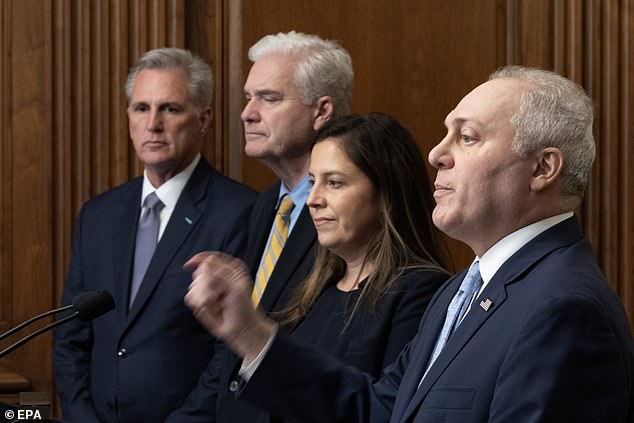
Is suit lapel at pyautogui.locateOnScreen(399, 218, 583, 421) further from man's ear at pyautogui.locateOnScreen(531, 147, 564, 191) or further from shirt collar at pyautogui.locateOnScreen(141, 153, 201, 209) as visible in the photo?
shirt collar at pyautogui.locateOnScreen(141, 153, 201, 209)

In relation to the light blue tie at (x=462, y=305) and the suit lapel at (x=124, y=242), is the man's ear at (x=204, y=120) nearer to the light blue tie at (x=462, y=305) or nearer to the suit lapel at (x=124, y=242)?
the suit lapel at (x=124, y=242)

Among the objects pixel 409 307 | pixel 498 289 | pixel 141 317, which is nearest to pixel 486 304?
pixel 498 289

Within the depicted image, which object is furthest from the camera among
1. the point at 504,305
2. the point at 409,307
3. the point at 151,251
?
the point at 151,251

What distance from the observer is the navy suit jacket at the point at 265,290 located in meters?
3.38

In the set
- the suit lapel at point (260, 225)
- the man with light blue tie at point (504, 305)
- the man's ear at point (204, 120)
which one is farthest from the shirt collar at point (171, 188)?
the man with light blue tie at point (504, 305)

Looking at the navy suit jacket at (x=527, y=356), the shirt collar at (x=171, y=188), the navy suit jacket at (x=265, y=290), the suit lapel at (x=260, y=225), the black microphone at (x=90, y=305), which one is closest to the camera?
the navy suit jacket at (x=527, y=356)

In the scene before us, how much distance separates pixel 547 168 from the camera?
7.70 feet

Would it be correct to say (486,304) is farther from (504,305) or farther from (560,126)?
(560,126)

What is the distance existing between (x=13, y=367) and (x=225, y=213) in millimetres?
1069

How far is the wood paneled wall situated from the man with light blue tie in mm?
2093

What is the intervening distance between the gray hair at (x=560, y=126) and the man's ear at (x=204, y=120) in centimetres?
203

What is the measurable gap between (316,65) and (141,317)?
980 mm

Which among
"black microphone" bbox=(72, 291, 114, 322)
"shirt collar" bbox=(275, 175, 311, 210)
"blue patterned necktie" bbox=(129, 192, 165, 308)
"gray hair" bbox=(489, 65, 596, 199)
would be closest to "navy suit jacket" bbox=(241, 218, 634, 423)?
"gray hair" bbox=(489, 65, 596, 199)

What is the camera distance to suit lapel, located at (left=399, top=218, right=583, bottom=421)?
2.27m
